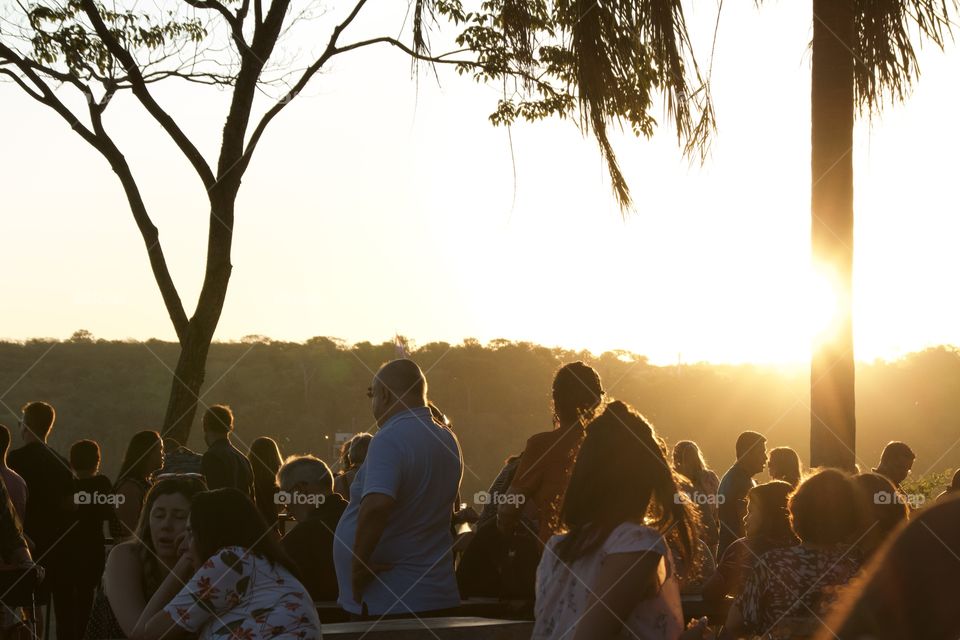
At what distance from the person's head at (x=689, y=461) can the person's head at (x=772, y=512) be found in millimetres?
2834

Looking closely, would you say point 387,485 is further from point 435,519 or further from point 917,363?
point 917,363

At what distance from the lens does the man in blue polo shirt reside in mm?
4969

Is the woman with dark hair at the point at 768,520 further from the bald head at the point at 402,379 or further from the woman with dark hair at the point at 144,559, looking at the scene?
the woman with dark hair at the point at 144,559

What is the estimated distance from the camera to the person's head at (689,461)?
25.8 ft

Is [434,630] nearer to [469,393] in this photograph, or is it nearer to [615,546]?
[615,546]

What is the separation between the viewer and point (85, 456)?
7.71 metres

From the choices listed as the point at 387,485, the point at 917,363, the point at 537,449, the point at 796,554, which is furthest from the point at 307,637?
the point at 917,363

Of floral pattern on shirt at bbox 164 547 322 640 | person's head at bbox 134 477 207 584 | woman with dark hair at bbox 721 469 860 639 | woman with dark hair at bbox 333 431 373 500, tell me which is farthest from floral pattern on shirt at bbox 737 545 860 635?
woman with dark hair at bbox 333 431 373 500

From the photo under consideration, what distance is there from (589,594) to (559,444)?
2.54m

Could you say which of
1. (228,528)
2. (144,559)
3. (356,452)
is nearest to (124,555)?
(144,559)

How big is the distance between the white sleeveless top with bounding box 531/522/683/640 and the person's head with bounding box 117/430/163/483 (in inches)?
189

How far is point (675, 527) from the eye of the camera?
10.9 ft

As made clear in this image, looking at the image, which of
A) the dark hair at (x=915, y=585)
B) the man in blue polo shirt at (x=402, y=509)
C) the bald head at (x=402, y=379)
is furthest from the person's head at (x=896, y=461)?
the dark hair at (x=915, y=585)

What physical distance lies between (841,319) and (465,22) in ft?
21.4
